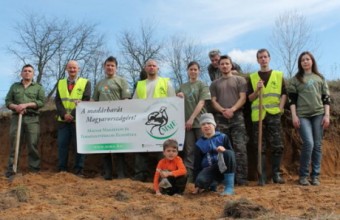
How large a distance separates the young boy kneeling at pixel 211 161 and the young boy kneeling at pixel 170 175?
25cm

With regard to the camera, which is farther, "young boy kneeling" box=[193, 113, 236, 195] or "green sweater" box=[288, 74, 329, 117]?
"green sweater" box=[288, 74, 329, 117]

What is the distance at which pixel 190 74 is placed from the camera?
823cm

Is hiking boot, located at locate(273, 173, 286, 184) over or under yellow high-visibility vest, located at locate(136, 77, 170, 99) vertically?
under

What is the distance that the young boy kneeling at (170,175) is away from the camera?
6.80 m

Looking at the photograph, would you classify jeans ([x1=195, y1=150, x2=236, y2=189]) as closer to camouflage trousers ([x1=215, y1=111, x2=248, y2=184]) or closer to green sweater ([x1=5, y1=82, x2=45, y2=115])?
camouflage trousers ([x1=215, y1=111, x2=248, y2=184])

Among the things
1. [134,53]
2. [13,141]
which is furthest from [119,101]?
[134,53]

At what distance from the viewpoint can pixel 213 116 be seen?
798 cm

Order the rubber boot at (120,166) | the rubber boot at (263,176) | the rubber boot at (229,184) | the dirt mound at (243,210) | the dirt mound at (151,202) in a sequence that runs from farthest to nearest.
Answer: the rubber boot at (120,166)
the rubber boot at (263,176)
the rubber boot at (229,184)
the dirt mound at (151,202)
the dirt mound at (243,210)

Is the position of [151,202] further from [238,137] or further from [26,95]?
[26,95]

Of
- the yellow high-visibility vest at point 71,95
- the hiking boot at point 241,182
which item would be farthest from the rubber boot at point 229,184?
the yellow high-visibility vest at point 71,95

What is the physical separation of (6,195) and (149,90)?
10.8 ft

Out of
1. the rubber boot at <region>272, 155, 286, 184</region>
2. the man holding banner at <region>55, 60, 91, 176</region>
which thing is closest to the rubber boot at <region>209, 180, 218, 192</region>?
the rubber boot at <region>272, 155, 286, 184</region>

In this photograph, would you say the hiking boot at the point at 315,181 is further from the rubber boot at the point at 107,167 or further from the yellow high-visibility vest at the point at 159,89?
the rubber boot at the point at 107,167

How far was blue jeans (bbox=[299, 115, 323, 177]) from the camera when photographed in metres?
7.57
